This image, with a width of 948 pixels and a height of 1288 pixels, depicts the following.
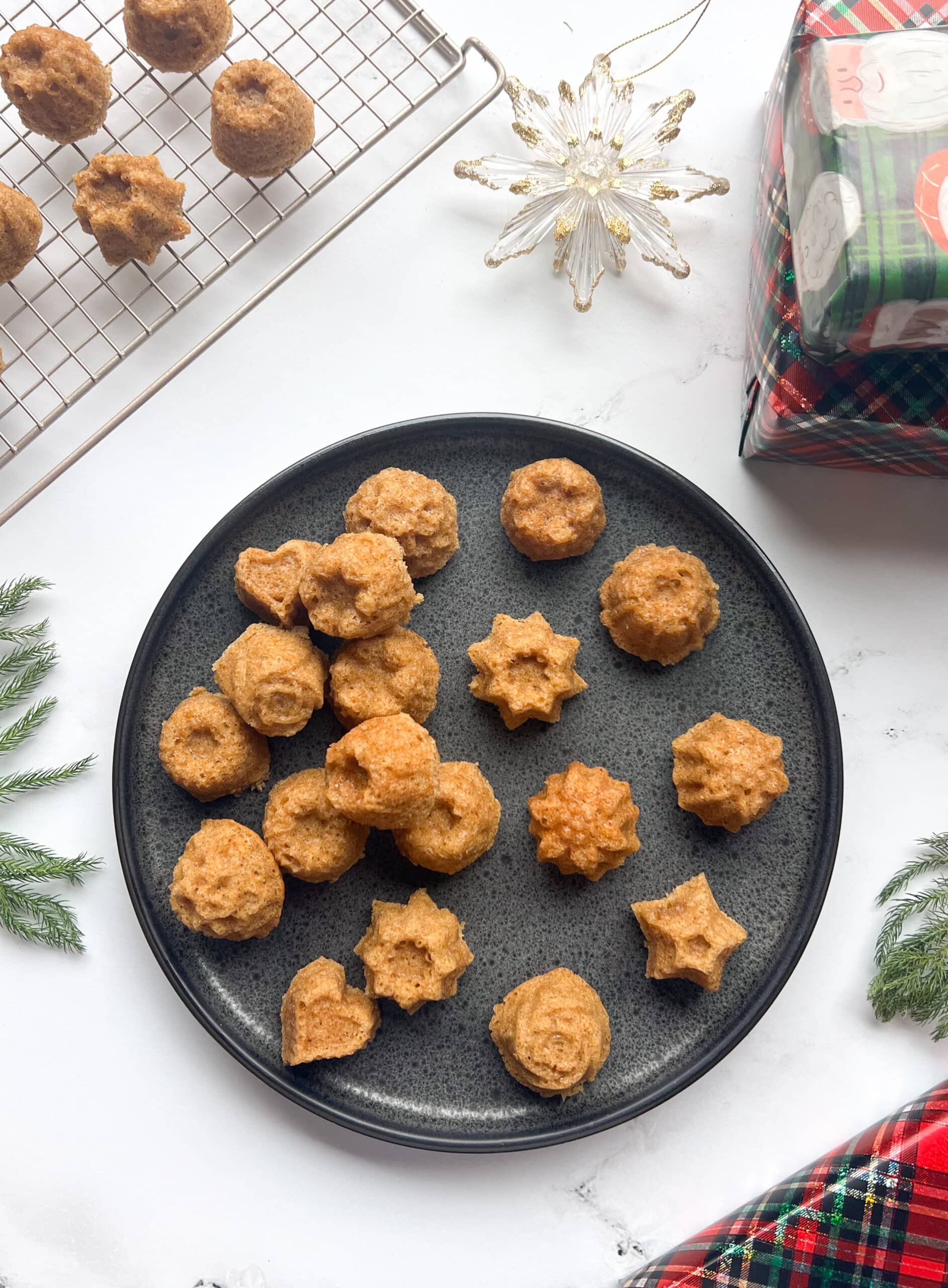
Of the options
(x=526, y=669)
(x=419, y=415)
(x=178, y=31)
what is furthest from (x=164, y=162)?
(x=526, y=669)

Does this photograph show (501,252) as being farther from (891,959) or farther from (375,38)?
(891,959)

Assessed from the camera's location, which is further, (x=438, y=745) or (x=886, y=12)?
(x=438, y=745)

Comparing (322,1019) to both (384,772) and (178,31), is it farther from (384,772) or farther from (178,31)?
(178,31)

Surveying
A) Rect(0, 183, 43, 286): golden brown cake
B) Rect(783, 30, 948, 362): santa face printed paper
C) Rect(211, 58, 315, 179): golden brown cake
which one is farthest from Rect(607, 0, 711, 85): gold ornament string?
Rect(0, 183, 43, 286): golden brown cake

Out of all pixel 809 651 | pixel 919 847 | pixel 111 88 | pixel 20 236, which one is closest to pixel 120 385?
pixel 20 236

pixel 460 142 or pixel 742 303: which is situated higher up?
pixel 460 142

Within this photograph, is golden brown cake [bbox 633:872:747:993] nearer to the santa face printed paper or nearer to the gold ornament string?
the santa face printed paper

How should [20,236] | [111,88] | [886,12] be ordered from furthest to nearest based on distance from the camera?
[111,88], [20,236], [886,12]
